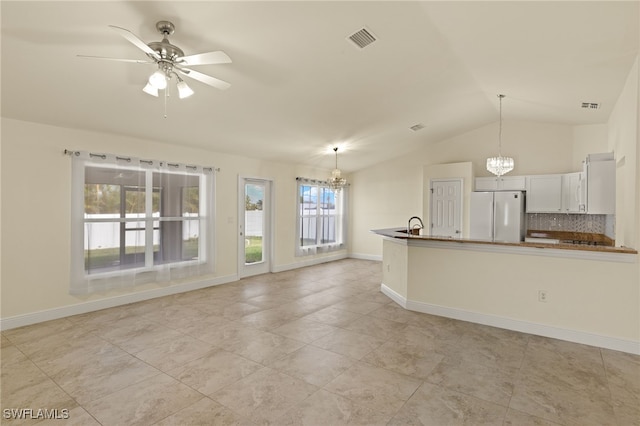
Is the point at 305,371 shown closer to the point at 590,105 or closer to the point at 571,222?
the point at 590,105

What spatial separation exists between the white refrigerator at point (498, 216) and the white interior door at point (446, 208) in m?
0.37

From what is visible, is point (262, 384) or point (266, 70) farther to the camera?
point (266, 70)

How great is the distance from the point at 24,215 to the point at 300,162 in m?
5.00

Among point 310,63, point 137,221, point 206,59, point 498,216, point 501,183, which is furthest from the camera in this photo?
point 501,183

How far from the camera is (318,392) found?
101 inches

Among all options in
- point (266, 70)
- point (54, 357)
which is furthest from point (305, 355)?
point (266, 70)

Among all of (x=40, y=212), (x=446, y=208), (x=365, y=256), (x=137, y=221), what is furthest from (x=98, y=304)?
(x=446, y=208)

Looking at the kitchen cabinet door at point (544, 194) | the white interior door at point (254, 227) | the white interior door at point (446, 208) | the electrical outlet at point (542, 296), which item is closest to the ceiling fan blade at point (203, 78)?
the white interior door at point (254, 227)

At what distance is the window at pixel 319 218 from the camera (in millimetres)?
7926

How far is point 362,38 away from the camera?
3160mm

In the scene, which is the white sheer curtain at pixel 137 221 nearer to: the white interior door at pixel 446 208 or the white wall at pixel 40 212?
the white wall at pixel 40 212

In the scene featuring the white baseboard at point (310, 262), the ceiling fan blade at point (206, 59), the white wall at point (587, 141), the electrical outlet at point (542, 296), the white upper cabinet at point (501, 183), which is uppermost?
the white wall at point (587, 141)

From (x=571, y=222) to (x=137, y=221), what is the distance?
771 centimetres

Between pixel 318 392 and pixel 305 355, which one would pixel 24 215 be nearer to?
pixel 305 355
